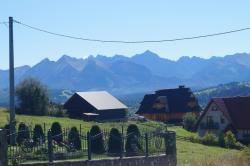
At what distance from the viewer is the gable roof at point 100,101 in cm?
7925

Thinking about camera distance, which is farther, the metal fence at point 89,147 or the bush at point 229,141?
the bush at point 229,141

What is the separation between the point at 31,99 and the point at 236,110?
2486 centimetres

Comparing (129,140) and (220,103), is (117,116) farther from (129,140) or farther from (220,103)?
(129,140)

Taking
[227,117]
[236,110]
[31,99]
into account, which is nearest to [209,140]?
[227,117]

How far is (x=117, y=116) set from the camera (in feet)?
266

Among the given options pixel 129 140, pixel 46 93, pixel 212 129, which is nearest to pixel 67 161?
pixel 129 140

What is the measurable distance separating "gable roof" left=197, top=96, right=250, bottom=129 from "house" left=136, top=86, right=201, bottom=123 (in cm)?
2389

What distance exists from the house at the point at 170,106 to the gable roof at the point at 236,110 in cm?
2389

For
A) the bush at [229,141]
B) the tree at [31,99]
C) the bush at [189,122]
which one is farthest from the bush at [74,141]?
the bush at [189,122]

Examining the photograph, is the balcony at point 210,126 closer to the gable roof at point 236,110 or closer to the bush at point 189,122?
the gable roof at point 236,110

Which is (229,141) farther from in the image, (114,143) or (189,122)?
(114,143)

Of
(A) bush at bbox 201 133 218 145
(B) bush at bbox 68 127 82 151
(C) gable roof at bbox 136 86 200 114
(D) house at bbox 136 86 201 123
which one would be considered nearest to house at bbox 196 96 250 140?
(A) bush at bbox 201 133 218 145

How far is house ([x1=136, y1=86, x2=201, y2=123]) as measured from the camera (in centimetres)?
10006

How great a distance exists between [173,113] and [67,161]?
7868 cm
